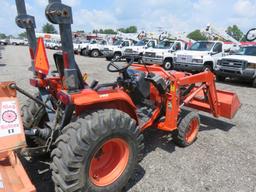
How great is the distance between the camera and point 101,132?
2.48 metres

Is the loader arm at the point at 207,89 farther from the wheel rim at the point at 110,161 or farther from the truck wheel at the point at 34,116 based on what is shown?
the truck wheel at the point at 34,116

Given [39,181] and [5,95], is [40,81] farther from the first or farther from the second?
[39,181]

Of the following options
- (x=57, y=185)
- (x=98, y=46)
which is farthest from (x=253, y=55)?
(x=98, y=46)

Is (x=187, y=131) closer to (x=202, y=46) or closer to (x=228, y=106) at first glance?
(x=228, y=106)

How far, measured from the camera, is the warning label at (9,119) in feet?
7.67

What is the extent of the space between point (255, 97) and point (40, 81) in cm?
725

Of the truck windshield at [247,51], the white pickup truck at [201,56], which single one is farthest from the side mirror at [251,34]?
the truck windshield at [247,51]

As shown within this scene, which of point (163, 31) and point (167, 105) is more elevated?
point (163, 31)

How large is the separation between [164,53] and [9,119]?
12828 mm

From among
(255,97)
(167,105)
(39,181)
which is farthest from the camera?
(255,97)

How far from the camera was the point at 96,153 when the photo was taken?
8.70ft

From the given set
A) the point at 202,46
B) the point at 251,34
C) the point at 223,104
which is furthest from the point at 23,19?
the point at 251,34

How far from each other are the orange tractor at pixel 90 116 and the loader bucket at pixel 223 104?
81 centimetres

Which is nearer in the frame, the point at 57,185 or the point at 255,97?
the point at 57,185
